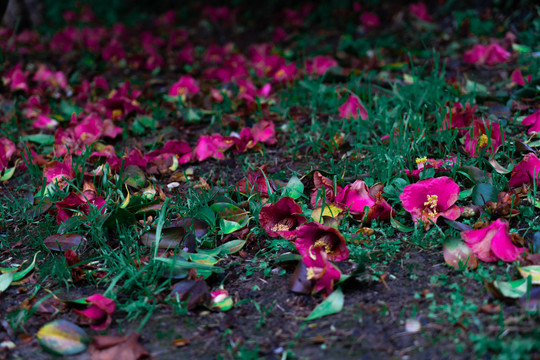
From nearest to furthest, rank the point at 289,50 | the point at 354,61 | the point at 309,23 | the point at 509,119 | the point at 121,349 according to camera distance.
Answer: the point at 121,349 < the point at 509,119 < the point at 354,61 < the point at 289,50 < the point at 309,23

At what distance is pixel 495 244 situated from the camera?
4.96ft

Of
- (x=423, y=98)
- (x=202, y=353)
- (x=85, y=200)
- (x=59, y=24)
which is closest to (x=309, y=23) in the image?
(x=423, y=98)

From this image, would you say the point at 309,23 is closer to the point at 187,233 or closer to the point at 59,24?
the point at 59,24

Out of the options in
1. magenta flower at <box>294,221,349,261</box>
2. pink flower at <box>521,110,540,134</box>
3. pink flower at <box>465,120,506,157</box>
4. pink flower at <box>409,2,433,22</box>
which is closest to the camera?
magenta flower at <box>294,221,349,261</box>

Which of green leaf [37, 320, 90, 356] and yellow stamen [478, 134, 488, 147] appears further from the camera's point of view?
yellow stamen [478, 134, 488, 147]

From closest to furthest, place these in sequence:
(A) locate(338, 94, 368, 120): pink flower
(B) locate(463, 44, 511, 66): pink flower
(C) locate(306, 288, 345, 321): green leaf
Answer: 1. (C) locate(306, 288, 345, 321): green leaf
2. (A) locate(338, 94, 368, 120): pink flower
3. (B) locate(463, 44, 511, 66): pink flower

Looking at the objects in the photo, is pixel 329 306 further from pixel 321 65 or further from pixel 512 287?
pixel 321 65

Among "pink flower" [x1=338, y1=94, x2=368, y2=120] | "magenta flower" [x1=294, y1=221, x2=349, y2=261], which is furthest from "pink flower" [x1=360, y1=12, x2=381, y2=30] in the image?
"magenta flower" [x1=294, y1=221, x2=349, y2=261]

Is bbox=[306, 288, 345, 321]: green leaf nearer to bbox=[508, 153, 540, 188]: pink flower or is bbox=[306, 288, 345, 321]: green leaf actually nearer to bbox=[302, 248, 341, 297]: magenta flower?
bbox=[302, 248, 341, 297]: magenta flower

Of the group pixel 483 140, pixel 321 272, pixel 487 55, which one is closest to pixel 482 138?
pixel 483 140

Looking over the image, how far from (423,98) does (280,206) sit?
1.06m

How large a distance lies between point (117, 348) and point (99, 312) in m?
0.18

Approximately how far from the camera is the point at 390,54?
3.52 m

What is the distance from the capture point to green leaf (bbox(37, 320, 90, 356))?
1.38 m
